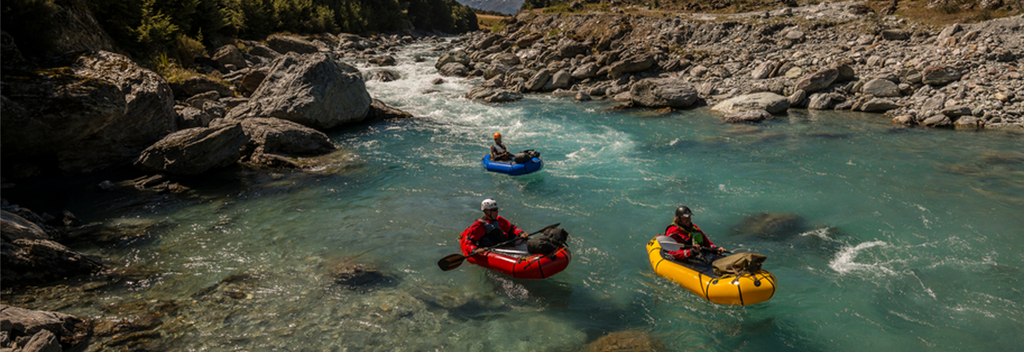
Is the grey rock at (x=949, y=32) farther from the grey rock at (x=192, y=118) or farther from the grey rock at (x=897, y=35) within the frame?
the grey rock at (x=192, y=118)

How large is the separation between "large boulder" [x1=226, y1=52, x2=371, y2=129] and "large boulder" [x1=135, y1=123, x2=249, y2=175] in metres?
3.96

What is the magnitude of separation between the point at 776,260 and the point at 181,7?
28457 mm

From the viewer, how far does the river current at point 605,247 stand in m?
6.23

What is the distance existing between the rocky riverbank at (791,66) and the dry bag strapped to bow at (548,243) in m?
13.6

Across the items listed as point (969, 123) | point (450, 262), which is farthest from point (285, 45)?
point (969, 123)

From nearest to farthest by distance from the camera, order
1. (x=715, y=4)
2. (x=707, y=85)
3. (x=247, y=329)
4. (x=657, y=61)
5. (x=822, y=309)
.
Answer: (x=247, y=329)
(x=822, y=309)
(x=707, y=85)
(x=657, y=61)
(x=715, y=4)

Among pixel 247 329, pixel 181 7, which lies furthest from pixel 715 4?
pixel 247 329

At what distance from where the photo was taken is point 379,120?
1991 centimetres

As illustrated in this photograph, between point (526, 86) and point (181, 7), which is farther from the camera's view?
point (526, 86)

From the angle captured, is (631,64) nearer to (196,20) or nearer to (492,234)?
(492,234)

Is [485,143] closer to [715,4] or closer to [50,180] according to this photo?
[50,180]

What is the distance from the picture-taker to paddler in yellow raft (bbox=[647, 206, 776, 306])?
6.21m

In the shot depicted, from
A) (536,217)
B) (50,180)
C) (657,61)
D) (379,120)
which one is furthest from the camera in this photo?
(657,61)

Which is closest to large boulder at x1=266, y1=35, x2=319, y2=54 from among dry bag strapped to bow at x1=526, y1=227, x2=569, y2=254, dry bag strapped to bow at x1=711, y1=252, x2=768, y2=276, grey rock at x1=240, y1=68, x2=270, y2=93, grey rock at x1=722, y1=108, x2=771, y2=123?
grey rock at x1=240, y1=68, x2=270, y2=93
